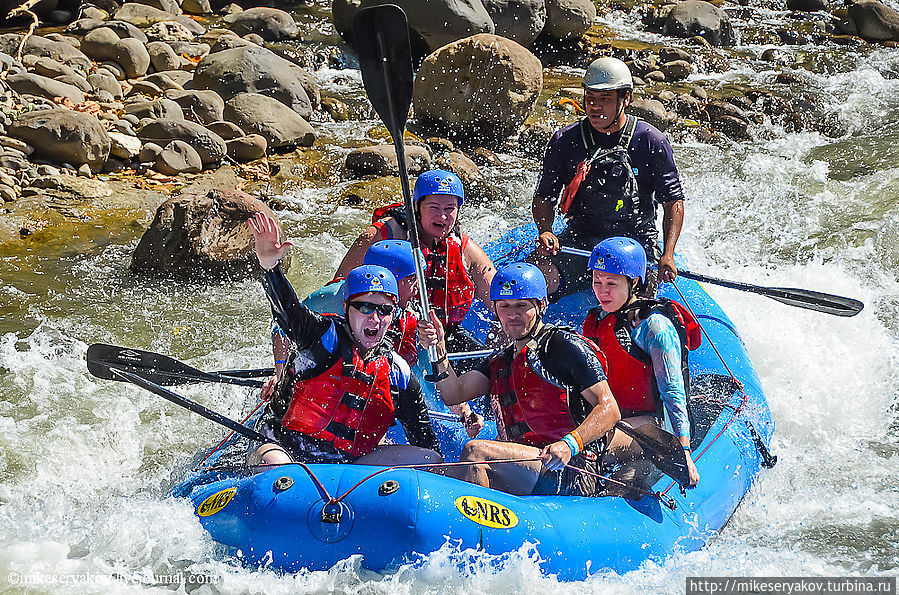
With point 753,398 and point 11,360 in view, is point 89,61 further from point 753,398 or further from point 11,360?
point 753,398

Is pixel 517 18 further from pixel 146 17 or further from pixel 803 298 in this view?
pixel 803 298

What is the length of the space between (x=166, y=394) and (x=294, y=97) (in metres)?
7.21

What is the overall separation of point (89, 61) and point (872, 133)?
9340 mm

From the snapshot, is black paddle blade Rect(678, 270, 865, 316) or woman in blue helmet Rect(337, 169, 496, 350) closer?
woman in blue helmet Rect(337, 169, 496, 350)

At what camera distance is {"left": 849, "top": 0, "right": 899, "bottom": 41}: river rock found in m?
15.8

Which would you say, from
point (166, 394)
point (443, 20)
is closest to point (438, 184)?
point (166, 394)

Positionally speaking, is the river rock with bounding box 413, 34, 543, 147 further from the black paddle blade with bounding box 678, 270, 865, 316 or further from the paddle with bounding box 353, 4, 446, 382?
the paddle with bounding box 353, 4, 446, 382

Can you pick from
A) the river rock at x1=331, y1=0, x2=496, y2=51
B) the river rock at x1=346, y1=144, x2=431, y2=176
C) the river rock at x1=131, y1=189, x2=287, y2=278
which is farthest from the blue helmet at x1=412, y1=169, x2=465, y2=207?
the river rock at x1=331, y1=0, x2=496, y2=51

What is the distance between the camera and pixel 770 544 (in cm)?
480

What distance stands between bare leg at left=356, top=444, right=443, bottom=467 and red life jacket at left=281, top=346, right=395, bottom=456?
0.05 metres

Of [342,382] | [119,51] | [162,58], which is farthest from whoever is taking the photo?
[162,58]

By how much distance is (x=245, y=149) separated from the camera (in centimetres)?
960

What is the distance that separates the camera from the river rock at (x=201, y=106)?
9.97 meters

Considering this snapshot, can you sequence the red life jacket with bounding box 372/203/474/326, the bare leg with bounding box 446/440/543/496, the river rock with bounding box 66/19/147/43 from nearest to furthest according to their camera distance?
the bare leg with bounding box 446/440/543/496, the red life jacket with bounding box 372/203/474/326, the river rock with bounding box 66/19/147/43
